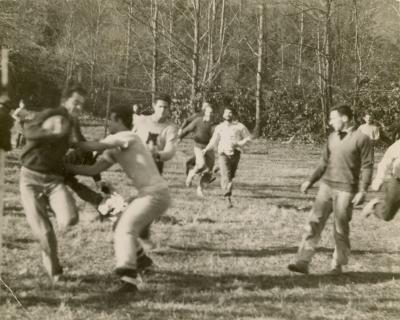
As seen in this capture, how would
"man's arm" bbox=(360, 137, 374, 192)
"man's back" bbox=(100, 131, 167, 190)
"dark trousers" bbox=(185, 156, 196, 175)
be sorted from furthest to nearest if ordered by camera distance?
"dark trousers" bbox=(185, 156, 196, 175) < "man's arm" bbox=(360, 137, 374, 192) < "man's back" bbox=(100, 131, 167, 190)

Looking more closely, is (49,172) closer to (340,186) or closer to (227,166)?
(340,186)

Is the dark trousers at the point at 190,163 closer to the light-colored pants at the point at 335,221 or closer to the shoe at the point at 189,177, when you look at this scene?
the shoe at the point at 189,177

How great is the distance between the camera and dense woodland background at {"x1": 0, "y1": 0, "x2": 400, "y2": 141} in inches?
1230

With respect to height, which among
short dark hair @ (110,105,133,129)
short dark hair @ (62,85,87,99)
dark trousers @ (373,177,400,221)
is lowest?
dark trousers @ (373,177,400,221)

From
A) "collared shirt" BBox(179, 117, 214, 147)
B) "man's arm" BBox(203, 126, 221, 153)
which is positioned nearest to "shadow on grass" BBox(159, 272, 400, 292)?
"man's arm" BBox(203, 126, 221, 153)

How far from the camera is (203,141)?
13.0 metres

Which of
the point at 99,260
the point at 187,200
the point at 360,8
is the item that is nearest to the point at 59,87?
the point at 360,8

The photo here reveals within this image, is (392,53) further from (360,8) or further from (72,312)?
(72,312)

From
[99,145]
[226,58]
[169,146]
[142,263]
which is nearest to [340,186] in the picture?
[169,146]

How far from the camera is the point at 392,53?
39.7 m

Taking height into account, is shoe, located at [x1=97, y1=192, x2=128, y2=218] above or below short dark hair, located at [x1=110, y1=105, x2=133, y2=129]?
below

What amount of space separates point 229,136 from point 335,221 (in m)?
4.92

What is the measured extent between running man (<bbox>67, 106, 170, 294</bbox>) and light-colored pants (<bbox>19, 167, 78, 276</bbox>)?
27 cm

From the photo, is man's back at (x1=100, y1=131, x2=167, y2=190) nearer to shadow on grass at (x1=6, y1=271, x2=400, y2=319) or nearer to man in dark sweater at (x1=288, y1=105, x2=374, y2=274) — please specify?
shadow on grass at (x1=6, y1=271, x2=400, y2=319)
